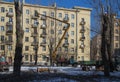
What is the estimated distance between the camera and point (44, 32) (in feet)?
339

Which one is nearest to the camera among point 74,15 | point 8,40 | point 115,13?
point 115,13

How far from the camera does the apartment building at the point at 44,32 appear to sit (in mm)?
98500

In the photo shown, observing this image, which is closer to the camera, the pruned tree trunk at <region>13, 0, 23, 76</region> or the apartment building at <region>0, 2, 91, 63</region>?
the pruned tree trunk at <region>13, 0, 23, 76</region>

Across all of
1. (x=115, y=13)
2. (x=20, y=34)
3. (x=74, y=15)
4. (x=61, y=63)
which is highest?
(x=74, y=15)

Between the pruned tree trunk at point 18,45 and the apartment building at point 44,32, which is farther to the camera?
the apartment building at point 44,32

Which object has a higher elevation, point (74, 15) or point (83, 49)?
point (74, 15)

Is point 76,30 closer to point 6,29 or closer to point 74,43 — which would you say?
point 74,43

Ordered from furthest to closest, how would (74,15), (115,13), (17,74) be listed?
(74,15) → (115,13) → (17,74)

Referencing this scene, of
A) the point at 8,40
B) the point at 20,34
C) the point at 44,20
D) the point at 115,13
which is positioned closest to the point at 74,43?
the point at 44,20

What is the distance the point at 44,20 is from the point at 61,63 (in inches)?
1862

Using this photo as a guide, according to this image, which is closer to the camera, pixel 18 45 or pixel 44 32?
pixel 18 45

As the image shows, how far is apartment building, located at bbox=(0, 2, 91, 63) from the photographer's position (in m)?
98.5

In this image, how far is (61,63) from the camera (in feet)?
193

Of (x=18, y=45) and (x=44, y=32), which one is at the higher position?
(x=44, y=32)
